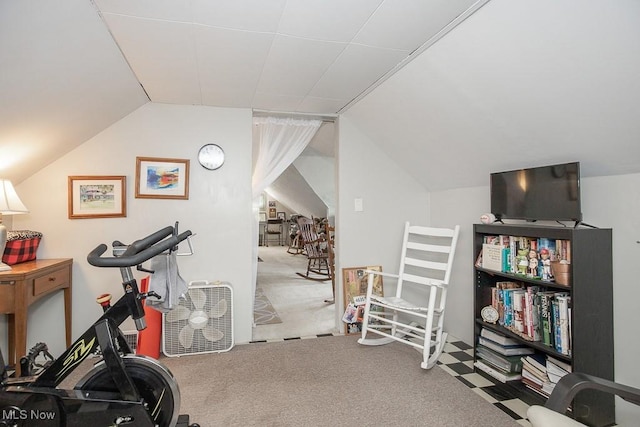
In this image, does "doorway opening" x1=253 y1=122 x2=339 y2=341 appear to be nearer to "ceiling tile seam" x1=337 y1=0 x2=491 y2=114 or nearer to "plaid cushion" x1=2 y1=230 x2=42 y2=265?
"ceiling tile seam" x1=337 y1=0 x2=491 y2=114

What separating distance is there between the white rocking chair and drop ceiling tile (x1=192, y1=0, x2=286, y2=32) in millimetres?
2012

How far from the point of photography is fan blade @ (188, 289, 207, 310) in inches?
111

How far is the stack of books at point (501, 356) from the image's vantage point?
7.63 ft

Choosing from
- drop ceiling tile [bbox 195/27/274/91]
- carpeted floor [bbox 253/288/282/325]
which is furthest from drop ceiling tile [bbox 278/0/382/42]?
carpeted floor [bbox 253/288/282/325]

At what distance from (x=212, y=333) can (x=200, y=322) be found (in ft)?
0.50

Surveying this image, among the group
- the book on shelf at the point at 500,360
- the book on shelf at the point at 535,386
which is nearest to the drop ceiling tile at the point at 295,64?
the book on shelf at the point at 500,360

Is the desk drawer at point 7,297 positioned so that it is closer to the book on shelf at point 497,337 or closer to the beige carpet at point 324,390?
the beige carpet at point 324,390

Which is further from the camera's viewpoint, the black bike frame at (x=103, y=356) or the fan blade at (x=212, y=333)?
the fan blade at (x=212, y=333)

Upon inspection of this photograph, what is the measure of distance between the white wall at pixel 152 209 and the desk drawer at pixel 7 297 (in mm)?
657

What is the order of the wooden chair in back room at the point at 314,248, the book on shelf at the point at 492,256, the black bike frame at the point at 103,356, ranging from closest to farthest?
the black bike frame at the point at 103,356
the book on shelf at the point at 492,256
the wooden chair in back room at the point at 314,248

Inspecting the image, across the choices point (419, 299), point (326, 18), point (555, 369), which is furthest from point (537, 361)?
point (326, 18)

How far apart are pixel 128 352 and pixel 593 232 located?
8.09ft

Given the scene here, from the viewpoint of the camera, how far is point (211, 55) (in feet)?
7.10

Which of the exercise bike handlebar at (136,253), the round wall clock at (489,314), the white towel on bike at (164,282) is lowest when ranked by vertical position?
the round wall clock at (489,314)
